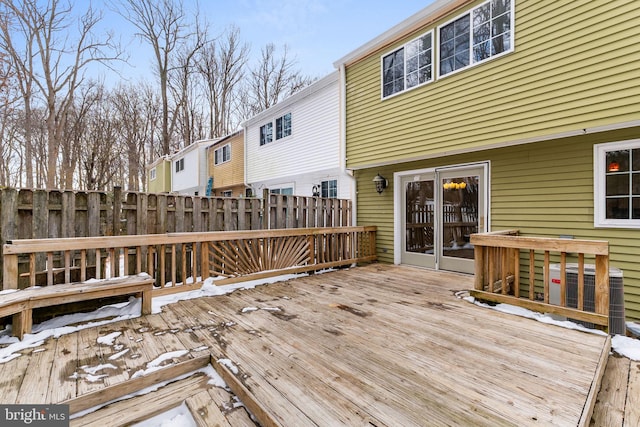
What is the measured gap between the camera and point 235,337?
291cm

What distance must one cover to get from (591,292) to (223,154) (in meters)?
13.8

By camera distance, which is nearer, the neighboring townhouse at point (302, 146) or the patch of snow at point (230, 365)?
the patch of snow at point (230, 365)

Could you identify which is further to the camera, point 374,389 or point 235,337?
point 235,337

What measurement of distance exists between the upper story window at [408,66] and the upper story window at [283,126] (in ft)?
13.6

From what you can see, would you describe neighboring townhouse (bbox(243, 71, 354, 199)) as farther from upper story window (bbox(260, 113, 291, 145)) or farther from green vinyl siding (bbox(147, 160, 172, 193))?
green vinyl siding (bbox(147, 160, 172, 193))

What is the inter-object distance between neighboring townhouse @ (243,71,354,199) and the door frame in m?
1.33

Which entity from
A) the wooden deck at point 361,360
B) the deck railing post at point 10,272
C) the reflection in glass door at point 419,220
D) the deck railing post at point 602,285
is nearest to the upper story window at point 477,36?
the reflection in glass door at point 419,220

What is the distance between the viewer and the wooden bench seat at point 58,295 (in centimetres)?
280

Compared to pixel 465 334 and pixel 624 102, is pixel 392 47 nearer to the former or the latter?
pixel 624 102

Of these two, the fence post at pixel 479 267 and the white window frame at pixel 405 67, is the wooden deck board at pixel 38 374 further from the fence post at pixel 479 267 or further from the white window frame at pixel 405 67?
the white window frame at pixel 405 67

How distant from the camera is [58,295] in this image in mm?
3000

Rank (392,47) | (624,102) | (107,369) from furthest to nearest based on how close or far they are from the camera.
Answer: (392,47), (624,102), (107,369)

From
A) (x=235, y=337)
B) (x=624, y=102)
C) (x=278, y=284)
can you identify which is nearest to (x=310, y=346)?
(x=235, y=337)

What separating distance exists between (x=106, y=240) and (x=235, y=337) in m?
2.16
